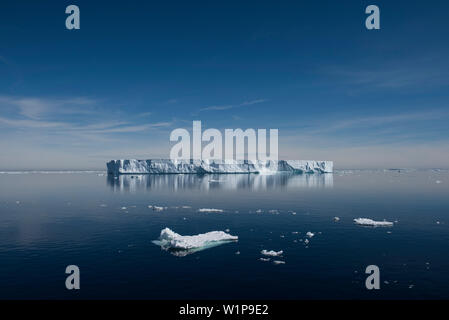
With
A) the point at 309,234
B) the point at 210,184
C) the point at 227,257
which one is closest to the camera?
the point at 227,257

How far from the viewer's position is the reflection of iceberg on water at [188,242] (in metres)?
25.7

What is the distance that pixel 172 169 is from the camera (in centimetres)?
15212

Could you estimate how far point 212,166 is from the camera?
158m

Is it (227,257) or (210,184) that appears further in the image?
(210,184)

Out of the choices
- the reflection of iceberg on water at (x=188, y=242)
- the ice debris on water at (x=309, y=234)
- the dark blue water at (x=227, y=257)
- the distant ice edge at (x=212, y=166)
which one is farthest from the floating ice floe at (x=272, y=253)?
the distant ice edge at (x=212, y=166)

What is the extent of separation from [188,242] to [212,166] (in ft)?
433

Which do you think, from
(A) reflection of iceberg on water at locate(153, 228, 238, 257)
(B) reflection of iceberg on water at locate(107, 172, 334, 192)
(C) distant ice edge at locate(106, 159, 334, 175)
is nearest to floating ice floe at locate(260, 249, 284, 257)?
(A) reflection of iceberg on water at locate(153, 228, 238, 257)

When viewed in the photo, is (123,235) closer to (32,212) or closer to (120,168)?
(32,212)

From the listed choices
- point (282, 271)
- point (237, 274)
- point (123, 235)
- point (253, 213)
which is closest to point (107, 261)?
point (123, 235)

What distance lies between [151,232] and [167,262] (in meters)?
9.97

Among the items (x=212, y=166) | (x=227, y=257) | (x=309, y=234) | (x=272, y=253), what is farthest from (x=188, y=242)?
(x=212, y=166)

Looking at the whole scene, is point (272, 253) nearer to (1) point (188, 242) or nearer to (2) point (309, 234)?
(2) point (309, 234)

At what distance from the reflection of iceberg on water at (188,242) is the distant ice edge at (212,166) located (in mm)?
121361
